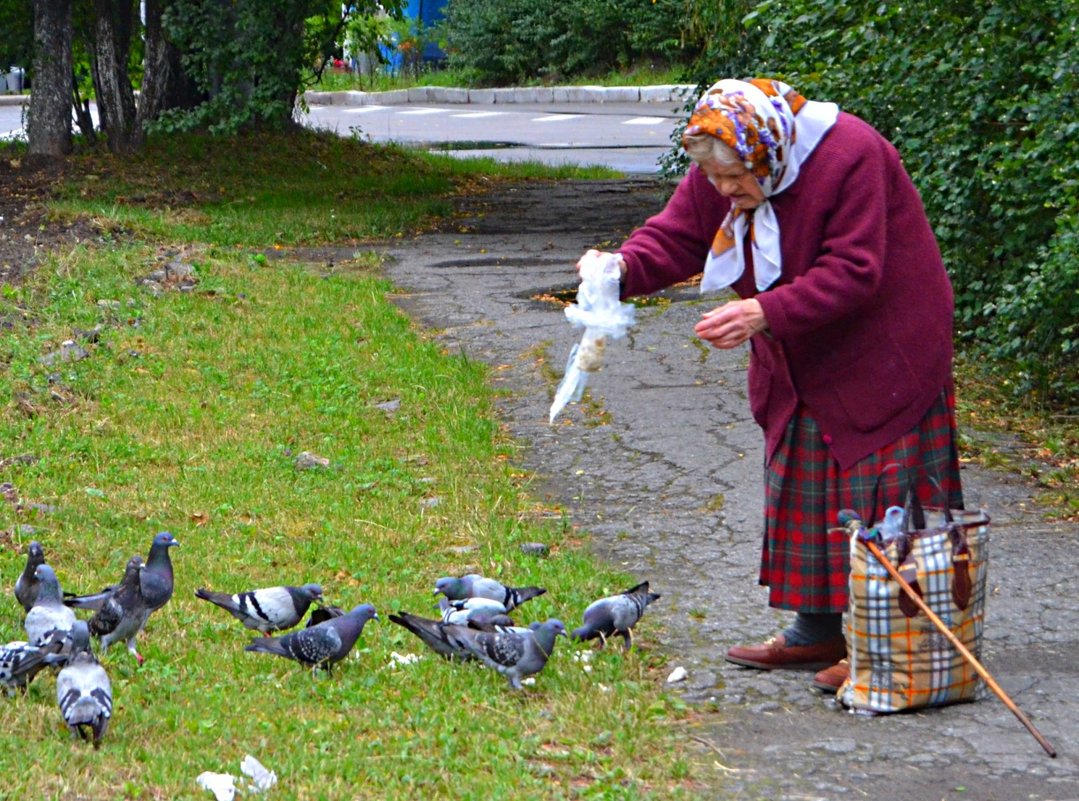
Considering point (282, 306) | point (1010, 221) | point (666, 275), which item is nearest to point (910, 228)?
point (666, 275)

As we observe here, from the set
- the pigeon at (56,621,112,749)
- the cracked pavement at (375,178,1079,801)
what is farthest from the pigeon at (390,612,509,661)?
the pigeon at (56,621,112,749)

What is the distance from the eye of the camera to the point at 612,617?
4.56 m

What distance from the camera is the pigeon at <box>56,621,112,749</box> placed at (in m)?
3.77

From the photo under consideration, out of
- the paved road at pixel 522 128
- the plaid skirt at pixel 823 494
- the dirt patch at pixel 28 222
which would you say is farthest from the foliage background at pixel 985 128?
the paved road at pixel 522 128

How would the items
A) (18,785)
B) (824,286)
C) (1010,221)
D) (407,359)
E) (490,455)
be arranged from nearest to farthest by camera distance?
(18,785), (824,286), (490,455), (1010,221), (407,359)

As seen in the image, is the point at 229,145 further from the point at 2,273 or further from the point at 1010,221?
the point at 1010,221

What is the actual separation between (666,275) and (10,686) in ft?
6.88

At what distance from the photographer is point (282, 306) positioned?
1004 centimetres

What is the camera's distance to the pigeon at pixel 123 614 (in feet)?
14.7

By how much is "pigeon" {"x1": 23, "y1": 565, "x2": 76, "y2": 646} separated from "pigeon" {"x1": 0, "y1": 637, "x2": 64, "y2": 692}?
77mm

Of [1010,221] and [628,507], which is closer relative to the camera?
[628,507]

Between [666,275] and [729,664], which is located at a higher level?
[666,275]

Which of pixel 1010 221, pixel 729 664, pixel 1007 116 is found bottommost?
pixel 729 664

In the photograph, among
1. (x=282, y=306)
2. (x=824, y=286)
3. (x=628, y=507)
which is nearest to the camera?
(x=824, y=286)
